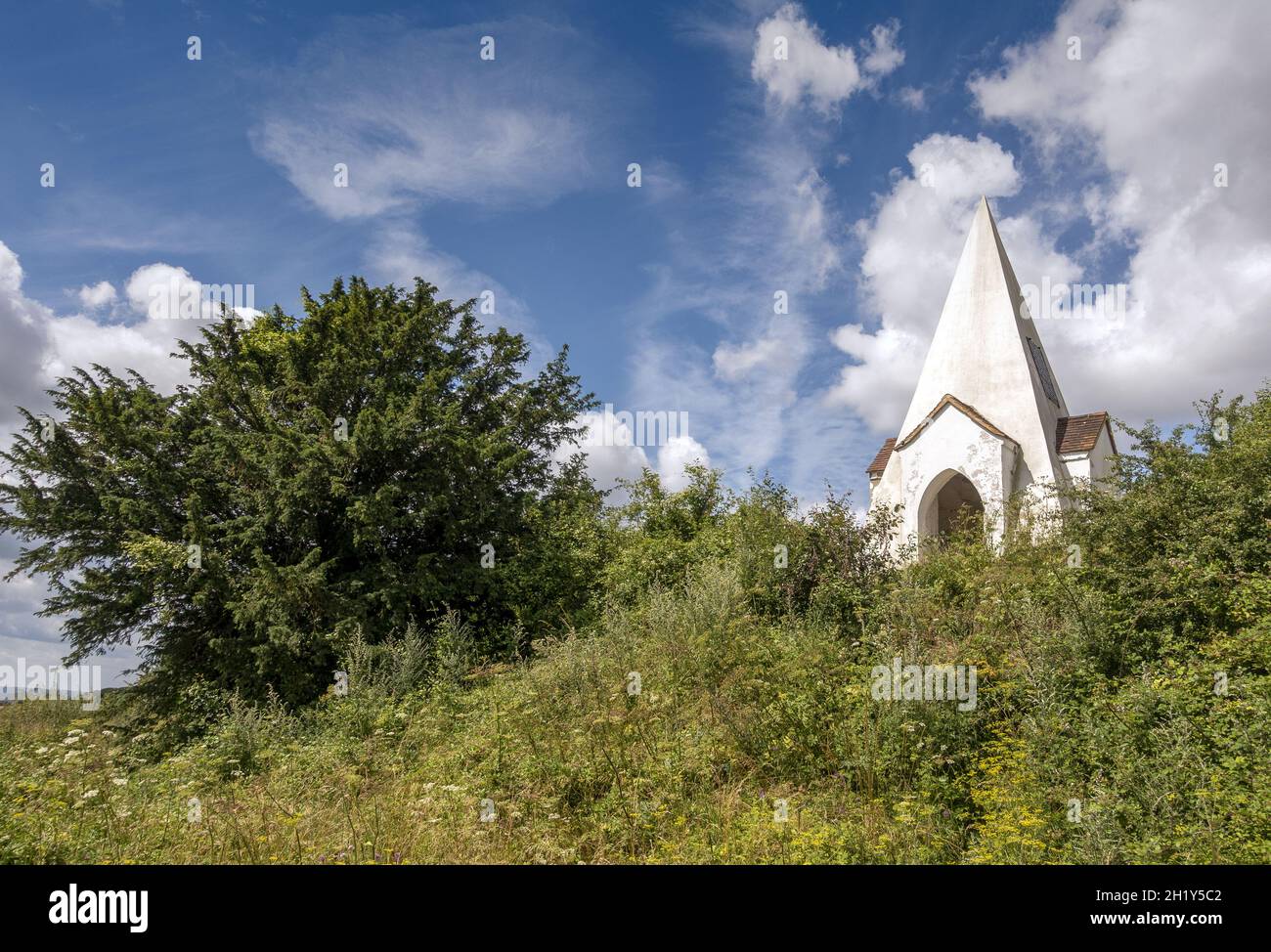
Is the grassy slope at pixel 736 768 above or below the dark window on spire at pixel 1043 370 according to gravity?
below

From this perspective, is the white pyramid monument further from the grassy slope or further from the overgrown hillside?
the grassy slope

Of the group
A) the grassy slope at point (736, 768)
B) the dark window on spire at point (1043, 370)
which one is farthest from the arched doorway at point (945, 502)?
the grassy slope at point (736, 768)

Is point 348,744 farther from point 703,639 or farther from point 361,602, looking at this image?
point 361,602

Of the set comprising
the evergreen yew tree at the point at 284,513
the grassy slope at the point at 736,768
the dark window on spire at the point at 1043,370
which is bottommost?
the grassy slope at the point at 736,768

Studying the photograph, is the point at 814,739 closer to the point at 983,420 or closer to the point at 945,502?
the point at 983,420

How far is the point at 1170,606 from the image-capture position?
7.81 metres

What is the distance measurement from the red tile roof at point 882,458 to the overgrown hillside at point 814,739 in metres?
9.30

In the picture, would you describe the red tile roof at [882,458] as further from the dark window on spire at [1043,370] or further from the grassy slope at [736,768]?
the grassy slope at [736,768]

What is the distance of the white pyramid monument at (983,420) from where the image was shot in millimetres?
17844

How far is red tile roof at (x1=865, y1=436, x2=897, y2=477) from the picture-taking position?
69.4 ft

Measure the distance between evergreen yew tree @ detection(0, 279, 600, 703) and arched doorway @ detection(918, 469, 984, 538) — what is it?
9070 mm

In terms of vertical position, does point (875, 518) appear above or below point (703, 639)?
above
